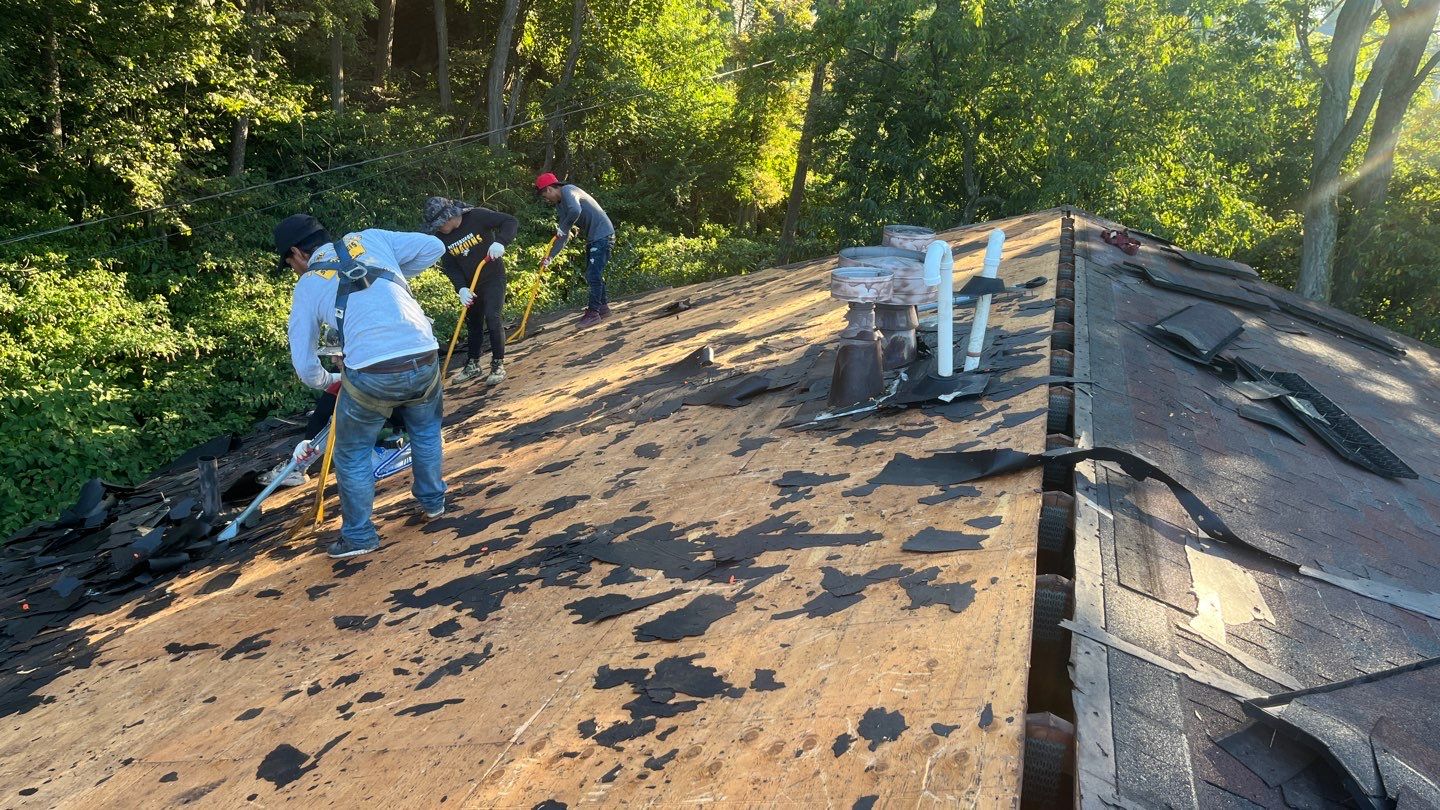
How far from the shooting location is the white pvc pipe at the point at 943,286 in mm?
3273

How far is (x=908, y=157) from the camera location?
1666 cm

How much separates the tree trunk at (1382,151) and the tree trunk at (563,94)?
1743 cm

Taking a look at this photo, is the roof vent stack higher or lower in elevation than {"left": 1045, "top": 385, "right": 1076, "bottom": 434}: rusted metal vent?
higher

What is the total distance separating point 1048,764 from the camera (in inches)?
62.1

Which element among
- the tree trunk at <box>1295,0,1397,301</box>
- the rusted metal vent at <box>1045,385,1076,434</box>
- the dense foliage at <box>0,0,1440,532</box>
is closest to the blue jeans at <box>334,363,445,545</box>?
the rusted metal vent at <box>1045,385,1076,434</box>

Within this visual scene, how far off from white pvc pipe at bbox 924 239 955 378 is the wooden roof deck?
0.94 feet

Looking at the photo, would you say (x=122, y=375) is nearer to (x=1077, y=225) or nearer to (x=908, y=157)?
(x=1077, y=225)

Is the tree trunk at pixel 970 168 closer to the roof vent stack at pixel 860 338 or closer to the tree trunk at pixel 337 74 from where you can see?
the tree trunk at pixel 337 74

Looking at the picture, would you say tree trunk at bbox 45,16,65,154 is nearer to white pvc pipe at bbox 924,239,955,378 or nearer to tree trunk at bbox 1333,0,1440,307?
white pvc pipe at bbox 924,239,955,378

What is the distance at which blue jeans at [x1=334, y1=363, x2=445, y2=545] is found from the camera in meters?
3.72

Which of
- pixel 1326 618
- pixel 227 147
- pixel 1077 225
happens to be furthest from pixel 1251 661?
pixel 227 147

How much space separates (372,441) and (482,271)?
9.95ft

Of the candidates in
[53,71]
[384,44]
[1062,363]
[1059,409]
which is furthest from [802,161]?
[1059,409]

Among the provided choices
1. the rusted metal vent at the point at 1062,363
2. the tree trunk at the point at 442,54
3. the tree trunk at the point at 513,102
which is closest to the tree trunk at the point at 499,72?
the tree trunk at the point at 513,102
